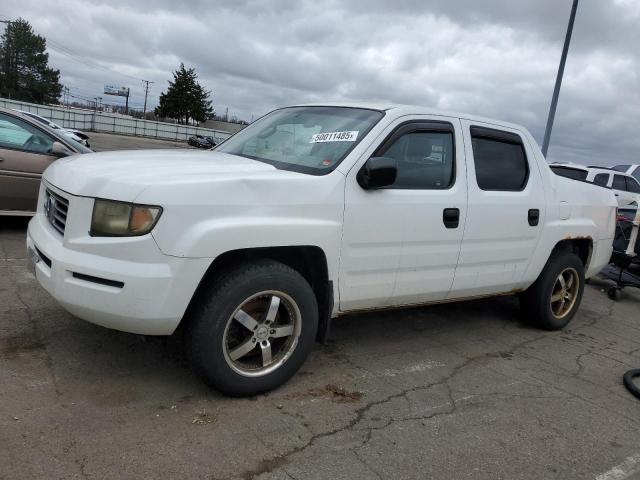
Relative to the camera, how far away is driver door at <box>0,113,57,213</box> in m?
6.73

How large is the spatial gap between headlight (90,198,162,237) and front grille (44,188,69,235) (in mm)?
286

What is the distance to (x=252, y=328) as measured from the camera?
3252 mm

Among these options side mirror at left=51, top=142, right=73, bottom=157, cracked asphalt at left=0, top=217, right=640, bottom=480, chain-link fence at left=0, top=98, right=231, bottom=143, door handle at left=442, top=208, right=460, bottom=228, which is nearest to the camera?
cracked asphalt at left=0, top=217, right=640, bottom=480

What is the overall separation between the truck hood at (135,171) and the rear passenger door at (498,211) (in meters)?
1.70

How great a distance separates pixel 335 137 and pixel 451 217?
1040 millimetres

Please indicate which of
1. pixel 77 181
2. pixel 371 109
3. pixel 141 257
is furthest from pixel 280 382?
pixel 371 109

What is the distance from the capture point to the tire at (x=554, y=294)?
5.16 metres

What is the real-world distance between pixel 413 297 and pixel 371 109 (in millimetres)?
1396

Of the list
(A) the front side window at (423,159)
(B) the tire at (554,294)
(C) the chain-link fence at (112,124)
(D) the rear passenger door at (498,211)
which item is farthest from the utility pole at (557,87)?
(C) the chain-link fence at (112,124)

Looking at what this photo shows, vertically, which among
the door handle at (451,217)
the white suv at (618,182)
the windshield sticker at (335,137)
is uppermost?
the white suv at (618,182)

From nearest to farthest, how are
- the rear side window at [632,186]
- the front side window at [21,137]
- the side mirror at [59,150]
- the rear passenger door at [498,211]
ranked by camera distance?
the rear passenger door at [498,211] < the side mirror at [59,150] < the front side window at [21,137] < the rear side window at [632,186]

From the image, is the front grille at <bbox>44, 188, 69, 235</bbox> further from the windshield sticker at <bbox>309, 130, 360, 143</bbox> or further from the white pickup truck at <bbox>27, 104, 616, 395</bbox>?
the windshield sticker at <bbox>309, 130, 360, 143</bbox>

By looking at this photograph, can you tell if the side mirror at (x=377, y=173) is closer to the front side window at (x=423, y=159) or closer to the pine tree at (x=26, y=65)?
the front side window at (x=423, y=159)

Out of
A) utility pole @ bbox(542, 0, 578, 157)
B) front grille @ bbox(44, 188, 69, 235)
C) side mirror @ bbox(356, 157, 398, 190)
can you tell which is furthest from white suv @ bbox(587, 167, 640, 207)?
front grille @ bbox(44, 188, 69, 235)
